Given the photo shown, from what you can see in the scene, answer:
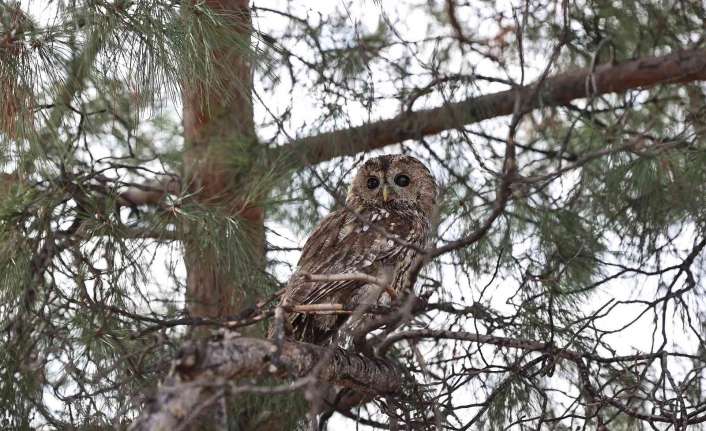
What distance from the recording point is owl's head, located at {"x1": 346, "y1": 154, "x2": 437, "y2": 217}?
4066 millimetres

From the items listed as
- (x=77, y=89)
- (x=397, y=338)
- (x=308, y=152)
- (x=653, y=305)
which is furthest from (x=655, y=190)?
(x=77, y=89)

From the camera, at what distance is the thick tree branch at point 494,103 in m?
3.73

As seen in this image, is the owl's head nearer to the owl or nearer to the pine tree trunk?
the owl

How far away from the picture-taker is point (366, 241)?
359 centimetres

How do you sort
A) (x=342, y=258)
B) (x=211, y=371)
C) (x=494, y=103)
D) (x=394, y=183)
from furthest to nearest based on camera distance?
(x=394, y=183)
(x=494, y=103)
(x=342, y=258)
(x=211, y=371)

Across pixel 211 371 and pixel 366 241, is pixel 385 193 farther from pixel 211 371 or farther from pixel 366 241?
pixel 211 371

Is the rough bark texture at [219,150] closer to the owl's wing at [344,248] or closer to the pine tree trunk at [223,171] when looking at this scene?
the pine tree trunk at [223,171]

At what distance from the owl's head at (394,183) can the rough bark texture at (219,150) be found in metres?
0.50

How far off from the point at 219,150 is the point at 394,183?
0.76 m

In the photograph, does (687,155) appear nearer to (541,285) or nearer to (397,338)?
(541,285)

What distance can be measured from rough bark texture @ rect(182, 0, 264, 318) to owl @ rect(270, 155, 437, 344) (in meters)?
0.25

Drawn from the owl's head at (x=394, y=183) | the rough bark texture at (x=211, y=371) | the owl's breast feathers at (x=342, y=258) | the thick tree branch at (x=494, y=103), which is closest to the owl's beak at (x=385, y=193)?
the owl's head at (x=394, y=183)

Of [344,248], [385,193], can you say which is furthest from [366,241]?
[385,193]

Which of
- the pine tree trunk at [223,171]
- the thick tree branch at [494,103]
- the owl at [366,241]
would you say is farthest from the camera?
the thick tree branch at [494,103]
